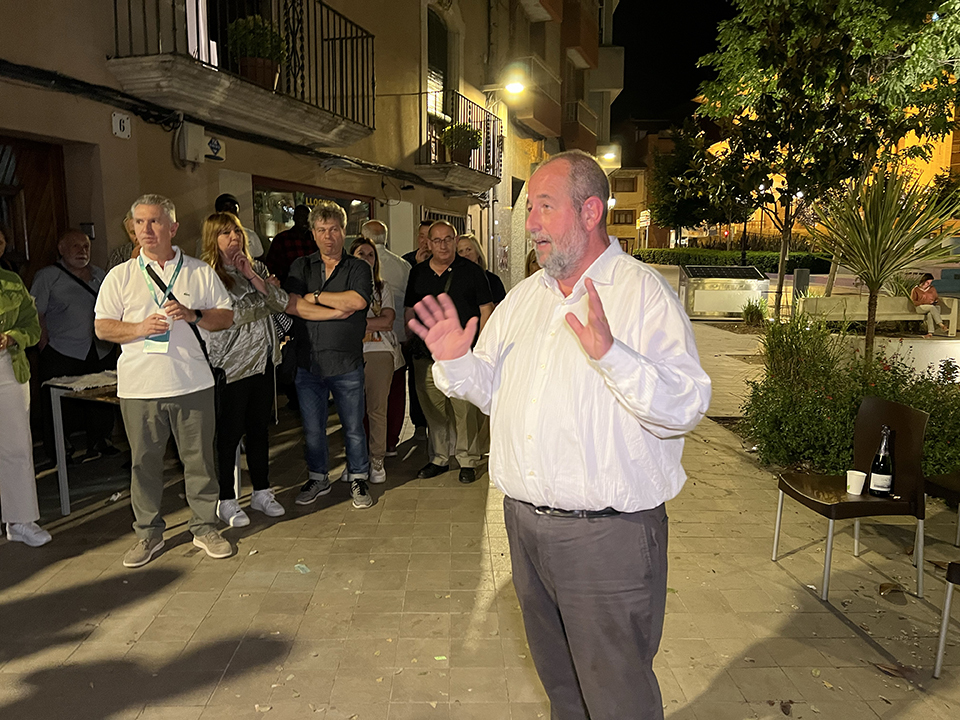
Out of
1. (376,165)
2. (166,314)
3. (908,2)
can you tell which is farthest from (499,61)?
(166,314)

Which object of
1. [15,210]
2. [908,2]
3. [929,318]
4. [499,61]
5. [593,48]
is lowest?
[929,318]

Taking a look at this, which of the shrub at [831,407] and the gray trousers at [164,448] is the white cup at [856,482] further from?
the gray trousers at [164,448]

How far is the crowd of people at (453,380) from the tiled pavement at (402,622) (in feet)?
1.27

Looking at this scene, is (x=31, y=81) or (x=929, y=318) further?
(x=929, y=318)

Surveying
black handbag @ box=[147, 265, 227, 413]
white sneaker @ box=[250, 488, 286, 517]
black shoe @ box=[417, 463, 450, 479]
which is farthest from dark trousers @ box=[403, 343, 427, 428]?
black handbag @ box=[147, 265, 227, 413]

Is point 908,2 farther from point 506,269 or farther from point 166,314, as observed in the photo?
point 506,269

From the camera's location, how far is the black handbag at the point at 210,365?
4.08 meters

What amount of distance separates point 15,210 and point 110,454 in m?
2.21

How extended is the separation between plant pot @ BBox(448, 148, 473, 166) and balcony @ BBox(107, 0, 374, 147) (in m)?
3.44

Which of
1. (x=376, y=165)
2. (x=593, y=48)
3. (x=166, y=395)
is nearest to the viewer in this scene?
(x=166, y=395)

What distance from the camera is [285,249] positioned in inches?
301

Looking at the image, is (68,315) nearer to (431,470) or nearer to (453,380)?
(431,470)

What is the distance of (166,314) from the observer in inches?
154

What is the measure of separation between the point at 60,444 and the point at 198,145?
144 inches
